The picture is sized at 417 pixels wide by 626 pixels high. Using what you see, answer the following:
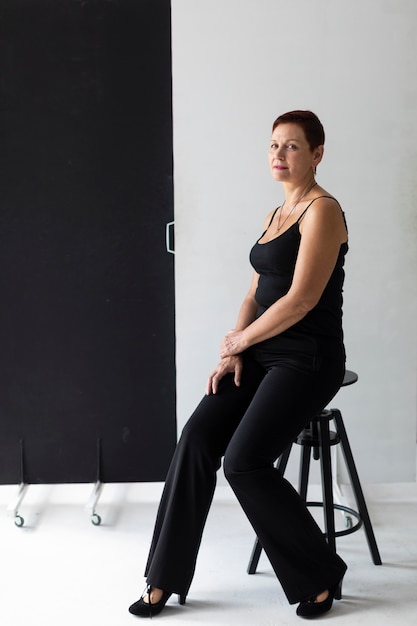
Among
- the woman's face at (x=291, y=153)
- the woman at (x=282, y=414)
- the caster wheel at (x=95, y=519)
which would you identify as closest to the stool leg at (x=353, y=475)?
the woman at (x=282, y=414)

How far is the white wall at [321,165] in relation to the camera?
3.33 metres

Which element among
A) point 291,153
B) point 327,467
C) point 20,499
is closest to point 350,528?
point 327,467

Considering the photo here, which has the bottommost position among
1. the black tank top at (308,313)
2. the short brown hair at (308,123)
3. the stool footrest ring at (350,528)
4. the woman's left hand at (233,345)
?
the stool footrest ring at (350,528)

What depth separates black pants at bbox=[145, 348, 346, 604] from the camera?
246 cm

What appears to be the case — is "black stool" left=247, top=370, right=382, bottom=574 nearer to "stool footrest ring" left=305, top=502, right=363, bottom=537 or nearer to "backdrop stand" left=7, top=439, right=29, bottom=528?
"stool footrest ring" left=305, top=502, right=363, bottom=537

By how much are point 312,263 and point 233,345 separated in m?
0.42

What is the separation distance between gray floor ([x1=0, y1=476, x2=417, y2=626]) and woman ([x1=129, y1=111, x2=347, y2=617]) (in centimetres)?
14

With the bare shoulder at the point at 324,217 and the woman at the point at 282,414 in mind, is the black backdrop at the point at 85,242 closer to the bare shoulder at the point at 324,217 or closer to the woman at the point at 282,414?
the woman at the point at 282,414

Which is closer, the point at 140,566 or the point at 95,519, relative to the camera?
the point at 140,566

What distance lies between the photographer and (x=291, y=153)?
261cm

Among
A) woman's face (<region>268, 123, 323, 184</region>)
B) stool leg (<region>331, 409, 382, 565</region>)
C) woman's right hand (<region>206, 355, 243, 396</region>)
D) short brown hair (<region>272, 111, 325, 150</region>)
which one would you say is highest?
short brown hair (<region>272, 111, 325, 150</region>)

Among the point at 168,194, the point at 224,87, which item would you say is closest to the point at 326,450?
the point at 168,194

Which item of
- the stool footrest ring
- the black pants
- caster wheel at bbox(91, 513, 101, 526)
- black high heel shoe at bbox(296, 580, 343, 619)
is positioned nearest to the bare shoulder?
the black pants

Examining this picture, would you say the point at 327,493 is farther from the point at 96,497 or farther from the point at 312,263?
the point at 96,497
